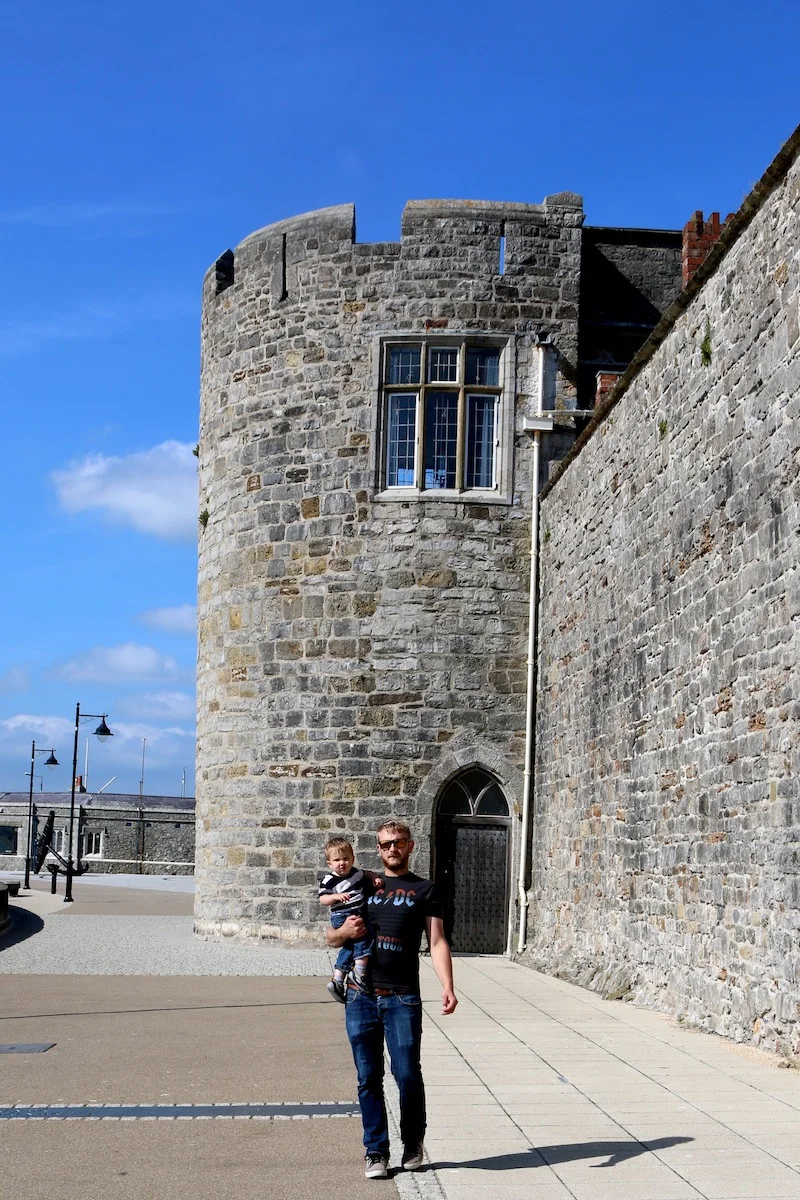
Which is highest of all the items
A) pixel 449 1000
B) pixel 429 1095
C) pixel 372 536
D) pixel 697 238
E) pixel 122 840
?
pixel 697 238

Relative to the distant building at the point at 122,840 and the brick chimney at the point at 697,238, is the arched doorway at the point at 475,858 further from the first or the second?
the distant building at the point at 122,840

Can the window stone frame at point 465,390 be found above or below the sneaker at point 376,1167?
above

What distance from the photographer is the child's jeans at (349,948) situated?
217 inches

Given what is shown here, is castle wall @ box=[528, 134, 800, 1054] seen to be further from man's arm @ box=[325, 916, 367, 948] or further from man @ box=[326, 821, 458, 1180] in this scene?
man's arm @ box=[325, 916, 367, 948]

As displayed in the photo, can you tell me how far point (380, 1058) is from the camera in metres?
5.49

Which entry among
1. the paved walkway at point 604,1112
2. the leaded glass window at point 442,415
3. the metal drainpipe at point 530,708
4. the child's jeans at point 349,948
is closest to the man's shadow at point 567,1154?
the paved walkway at point 604,1112

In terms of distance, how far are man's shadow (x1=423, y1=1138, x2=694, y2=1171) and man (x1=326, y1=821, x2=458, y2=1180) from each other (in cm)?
25

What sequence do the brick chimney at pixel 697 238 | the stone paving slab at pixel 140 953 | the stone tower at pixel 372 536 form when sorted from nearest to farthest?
the stone paving slab at pixel 140 953, the brick chimney at pixel 697 238, the stone tower at pixel 372 536

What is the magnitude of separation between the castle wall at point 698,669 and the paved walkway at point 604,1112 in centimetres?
67

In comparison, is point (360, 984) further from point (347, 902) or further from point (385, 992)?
point (347, 902)

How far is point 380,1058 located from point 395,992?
266mm

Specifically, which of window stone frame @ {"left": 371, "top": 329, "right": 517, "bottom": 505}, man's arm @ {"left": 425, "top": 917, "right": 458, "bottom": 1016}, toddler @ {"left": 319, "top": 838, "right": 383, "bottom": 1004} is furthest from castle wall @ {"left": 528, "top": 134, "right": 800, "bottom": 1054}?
toddler @ {"left": 319, "top": 838, "right": 383, "bottom": 1004}

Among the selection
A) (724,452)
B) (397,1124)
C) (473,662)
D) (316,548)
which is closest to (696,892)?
(724,452)

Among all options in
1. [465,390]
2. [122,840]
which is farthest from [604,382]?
[122,840]
